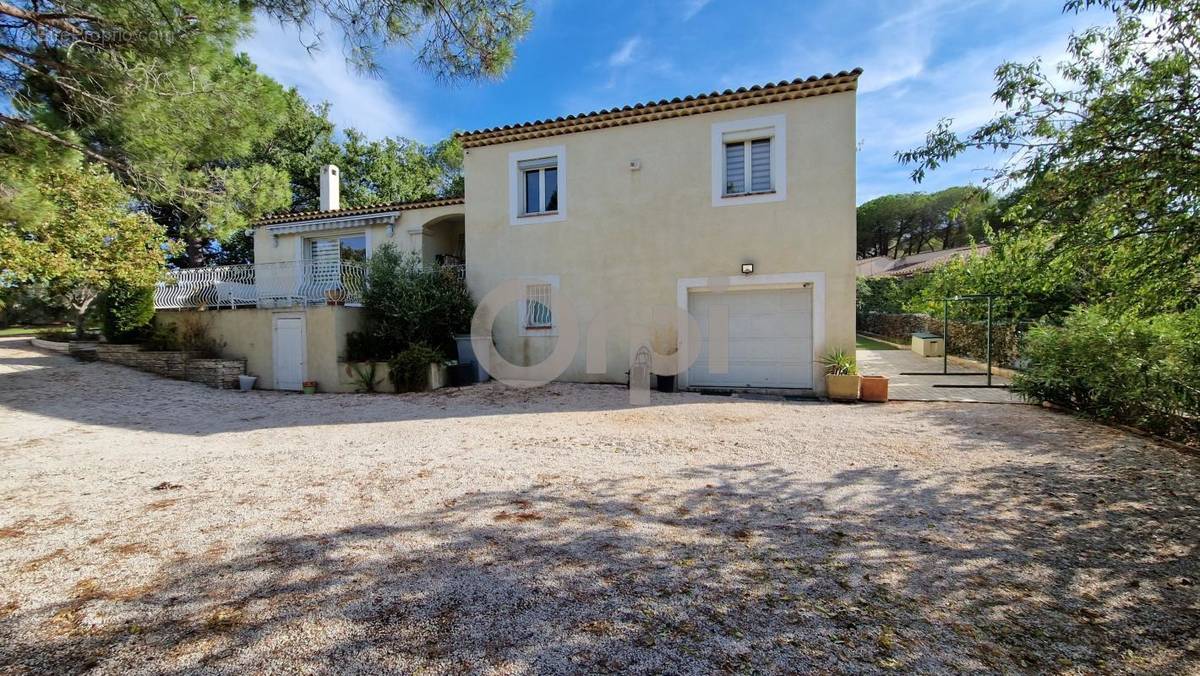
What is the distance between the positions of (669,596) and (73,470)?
21.4ft

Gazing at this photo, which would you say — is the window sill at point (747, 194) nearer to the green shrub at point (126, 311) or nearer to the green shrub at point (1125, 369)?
the green shrub at point (1125, 369)

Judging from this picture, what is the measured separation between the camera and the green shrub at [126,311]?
12773mm

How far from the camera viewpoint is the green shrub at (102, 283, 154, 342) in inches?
503

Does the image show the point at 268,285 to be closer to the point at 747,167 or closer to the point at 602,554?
the point at 747,167

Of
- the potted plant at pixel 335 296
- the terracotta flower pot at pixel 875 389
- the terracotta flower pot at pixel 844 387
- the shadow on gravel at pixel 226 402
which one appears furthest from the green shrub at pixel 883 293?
the potted plant at pixel 335 296

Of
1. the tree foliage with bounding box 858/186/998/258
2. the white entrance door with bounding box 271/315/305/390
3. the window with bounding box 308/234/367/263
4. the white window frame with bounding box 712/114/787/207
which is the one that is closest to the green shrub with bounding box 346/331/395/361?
the white entrance door with bounding box 271/315/305/390

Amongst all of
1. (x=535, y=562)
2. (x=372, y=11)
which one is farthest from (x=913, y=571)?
(x=372, y=11)

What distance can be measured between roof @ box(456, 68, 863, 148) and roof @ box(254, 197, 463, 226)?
1.97 metres

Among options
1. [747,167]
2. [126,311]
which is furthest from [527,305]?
[126,311]

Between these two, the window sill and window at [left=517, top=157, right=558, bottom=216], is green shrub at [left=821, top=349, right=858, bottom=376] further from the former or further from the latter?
window at [left=517, top=157, right=558, bottom=216]

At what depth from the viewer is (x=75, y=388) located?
10406mm

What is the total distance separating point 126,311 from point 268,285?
3.78m

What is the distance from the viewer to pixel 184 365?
12195 millimetres

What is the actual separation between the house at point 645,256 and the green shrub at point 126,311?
0.58 meters
